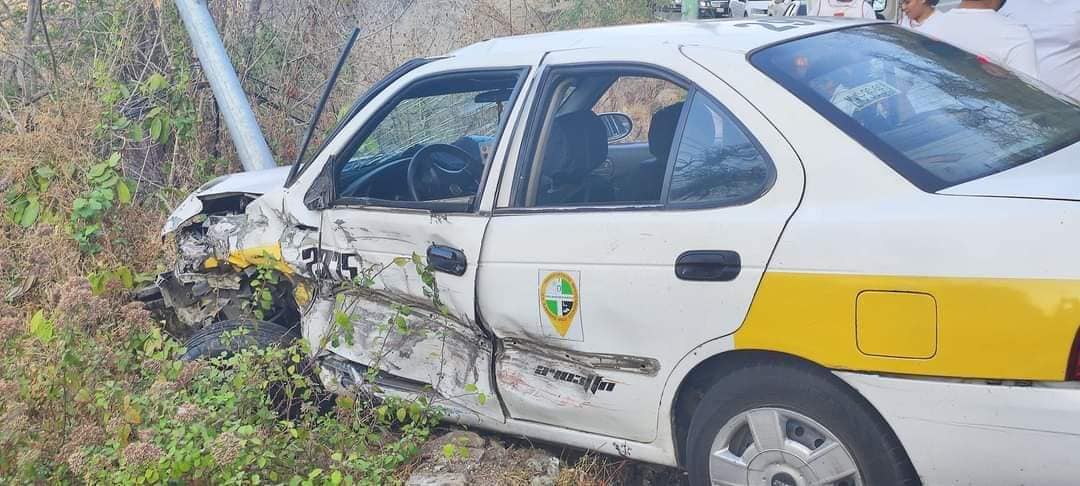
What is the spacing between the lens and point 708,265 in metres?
2.70

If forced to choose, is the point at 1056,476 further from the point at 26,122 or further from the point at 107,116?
the point at 26,122

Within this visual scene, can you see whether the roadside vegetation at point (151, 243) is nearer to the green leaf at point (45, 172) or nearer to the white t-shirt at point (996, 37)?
the green leaf at point (45, 172)

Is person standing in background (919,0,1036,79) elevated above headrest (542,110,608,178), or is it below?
above

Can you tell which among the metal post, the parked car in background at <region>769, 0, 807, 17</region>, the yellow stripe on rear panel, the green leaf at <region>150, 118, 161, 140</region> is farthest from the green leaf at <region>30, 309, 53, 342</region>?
the parked car in background at <region>769, 0, 807, 17</region>

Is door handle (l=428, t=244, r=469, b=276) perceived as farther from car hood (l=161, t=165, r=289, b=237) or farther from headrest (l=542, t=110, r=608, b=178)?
car hood (l=161, t=165, r=289, b=237)

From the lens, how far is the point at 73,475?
11.1ft

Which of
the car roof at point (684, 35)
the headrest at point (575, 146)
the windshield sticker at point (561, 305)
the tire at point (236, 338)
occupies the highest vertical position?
the car roof at point (684, 35)

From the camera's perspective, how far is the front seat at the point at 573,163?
3.16 meters

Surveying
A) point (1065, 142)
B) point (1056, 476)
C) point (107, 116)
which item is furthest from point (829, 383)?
point (107, 116)

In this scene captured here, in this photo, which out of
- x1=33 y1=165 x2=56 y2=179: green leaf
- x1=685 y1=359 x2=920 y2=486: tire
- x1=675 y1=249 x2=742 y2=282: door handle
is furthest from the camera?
x1=33 y1=165 x2=56 y2=179: green leaf

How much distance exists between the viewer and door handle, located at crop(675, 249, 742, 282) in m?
2.65

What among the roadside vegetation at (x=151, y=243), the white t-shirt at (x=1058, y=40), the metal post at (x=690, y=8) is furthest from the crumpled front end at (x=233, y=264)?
the metal post at (x=690, y=8)

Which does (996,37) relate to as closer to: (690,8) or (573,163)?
(573,163)

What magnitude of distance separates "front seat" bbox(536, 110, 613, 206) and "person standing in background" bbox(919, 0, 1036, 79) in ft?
5.64
